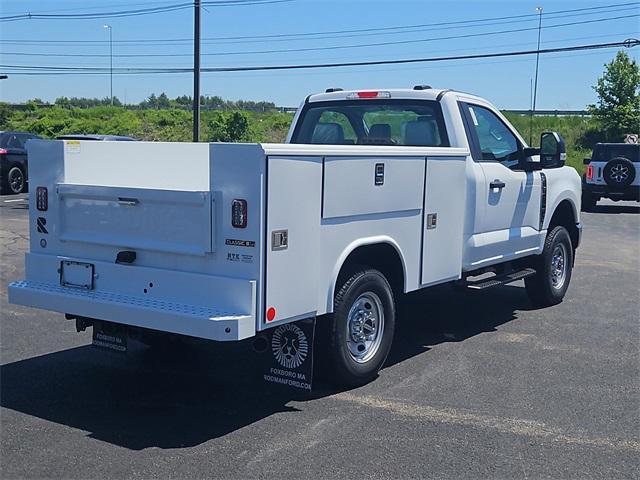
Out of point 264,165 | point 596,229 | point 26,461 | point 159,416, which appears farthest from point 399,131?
point 596,229

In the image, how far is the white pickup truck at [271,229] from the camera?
5062 mm

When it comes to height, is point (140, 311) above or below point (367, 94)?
below

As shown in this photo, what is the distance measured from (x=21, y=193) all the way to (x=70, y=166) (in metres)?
18.1

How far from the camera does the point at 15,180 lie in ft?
73.0

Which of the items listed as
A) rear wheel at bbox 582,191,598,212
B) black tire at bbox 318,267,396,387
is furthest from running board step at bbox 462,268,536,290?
rear wheel at bbox 582,191,598,212

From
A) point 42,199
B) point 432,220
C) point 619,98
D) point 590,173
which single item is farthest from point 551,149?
point 619,98

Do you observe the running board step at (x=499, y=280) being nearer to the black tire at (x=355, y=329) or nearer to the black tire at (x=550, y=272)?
the black tire at (x=550, y=272)

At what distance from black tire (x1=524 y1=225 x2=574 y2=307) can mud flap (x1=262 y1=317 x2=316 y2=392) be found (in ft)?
14.1

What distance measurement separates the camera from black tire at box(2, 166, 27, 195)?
21.9m

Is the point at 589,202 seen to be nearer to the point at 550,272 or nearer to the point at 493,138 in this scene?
the point at 550,272

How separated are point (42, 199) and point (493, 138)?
441cm

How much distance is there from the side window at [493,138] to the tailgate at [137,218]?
3449 mm

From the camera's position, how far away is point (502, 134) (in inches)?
329

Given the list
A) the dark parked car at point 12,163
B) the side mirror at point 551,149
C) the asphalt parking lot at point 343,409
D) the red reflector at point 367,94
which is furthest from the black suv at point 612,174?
the dark parked car at point 12,163
